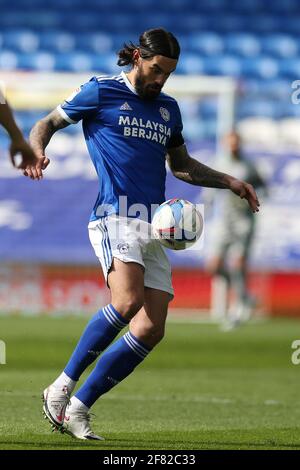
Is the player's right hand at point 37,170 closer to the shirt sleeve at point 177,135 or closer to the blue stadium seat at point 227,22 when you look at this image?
the shirt sleeve at point 177,135

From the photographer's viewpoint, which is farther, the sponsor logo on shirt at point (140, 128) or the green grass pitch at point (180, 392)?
the sponsor logo on shirt at point (140, 128)

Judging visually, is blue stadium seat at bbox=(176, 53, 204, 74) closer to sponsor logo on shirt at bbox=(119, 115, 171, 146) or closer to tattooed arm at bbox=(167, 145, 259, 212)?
tattooed arm at bbox=(167, 145, 259, 212)

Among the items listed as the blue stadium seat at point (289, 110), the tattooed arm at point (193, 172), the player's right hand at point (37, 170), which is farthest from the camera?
the blue stadium seat at point (289, 110)

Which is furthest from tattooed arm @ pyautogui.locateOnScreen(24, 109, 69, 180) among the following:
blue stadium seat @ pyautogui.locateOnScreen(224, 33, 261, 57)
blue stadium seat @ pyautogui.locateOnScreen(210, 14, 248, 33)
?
blue stadium seat @ pyautogui.locateOnScreen(210, 14, 248, 33)

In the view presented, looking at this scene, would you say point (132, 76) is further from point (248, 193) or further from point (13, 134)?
point (13, 134)

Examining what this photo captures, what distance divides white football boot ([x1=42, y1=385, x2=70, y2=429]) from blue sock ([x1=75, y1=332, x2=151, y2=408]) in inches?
4.8

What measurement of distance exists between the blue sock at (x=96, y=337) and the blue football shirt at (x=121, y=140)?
58 cm

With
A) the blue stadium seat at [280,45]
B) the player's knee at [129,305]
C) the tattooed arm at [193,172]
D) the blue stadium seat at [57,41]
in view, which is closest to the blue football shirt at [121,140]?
the tattooed arm at [193,172]

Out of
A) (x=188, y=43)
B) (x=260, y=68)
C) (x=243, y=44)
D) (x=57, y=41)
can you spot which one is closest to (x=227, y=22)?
(x=243, y=44)

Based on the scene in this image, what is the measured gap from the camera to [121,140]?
246 inches

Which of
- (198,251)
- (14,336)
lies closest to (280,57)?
(198,251)

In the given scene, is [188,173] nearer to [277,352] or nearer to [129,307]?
[129,307]

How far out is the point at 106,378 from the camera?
6055 mm

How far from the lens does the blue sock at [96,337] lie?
5953mm
